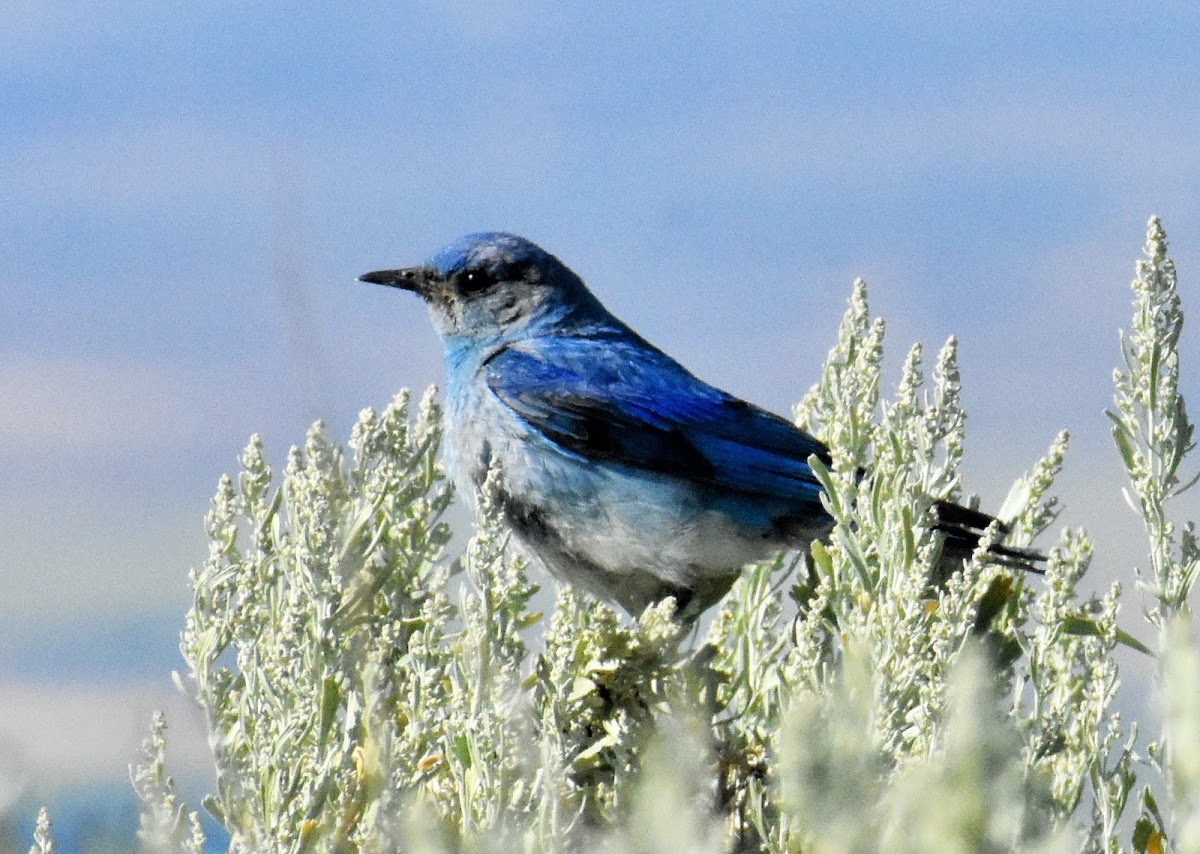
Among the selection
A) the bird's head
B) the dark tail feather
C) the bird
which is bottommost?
the dark tail feather

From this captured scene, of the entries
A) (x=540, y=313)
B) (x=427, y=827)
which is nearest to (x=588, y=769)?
(x=427, y=827)

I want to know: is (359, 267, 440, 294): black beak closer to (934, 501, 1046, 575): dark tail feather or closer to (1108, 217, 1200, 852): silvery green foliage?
(934, 501, 1046, 575): dark tail feather

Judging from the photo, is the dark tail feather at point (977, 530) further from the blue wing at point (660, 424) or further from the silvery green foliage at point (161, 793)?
the silvery green foliage at point (161, 793)

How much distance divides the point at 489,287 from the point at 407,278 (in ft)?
1.07

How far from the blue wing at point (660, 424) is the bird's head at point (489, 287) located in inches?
15.0

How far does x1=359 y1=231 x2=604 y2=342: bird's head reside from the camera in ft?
19.9

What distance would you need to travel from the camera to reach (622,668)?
2.80 m

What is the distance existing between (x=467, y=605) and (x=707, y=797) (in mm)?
642

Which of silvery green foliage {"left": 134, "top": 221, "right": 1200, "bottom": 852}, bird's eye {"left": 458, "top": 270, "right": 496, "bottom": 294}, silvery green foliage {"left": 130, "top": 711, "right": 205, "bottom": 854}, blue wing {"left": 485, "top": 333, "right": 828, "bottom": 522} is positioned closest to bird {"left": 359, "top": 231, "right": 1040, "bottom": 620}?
blue wing {"left": 485, "top": 333, "right": 828, "bottom": 522}

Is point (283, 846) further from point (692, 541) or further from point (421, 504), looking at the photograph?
point (692, 541)

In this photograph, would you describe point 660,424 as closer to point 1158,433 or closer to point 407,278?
point 407,278

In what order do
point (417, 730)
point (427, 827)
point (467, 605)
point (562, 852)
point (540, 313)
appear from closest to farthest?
point (427, 827), point (562, 852), point (467, 605), point (417, 730), point (540, 313)

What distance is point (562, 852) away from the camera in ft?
7.01

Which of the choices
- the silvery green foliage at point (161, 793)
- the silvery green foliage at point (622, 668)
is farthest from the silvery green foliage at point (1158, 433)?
the silvery green foliage at point (161, 793)
